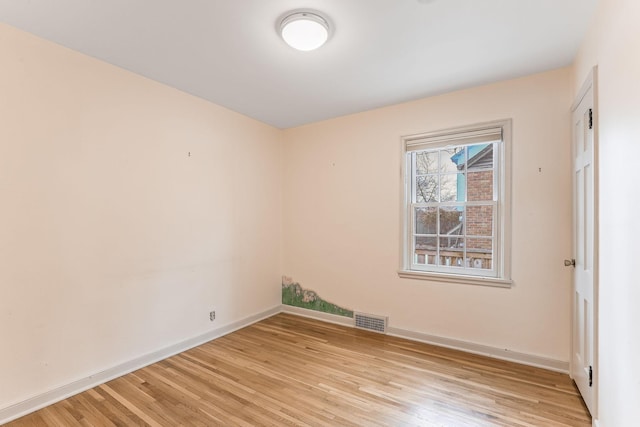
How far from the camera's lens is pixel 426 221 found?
11.5 ft

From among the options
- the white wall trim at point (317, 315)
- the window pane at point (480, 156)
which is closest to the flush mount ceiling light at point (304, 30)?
the window pane at point (480, 156)

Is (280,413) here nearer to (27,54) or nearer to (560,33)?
(27,54)

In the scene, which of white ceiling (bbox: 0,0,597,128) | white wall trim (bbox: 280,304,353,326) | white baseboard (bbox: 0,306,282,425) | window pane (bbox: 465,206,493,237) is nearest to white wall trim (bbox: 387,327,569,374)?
white wall trim (bbox: 280,304,353,326)

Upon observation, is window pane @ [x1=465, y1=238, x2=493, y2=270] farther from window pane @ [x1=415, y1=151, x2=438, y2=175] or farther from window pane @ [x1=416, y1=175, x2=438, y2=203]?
window pane @ [x1=415, y1=151, x2=438, y2=175]

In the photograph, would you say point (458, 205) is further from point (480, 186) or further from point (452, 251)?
point (452, 251)

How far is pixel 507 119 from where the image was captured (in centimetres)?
293

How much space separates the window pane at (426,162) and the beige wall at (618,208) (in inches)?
64.7

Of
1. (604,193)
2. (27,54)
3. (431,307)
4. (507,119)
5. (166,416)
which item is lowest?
(166,416)

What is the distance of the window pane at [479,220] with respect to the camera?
3131 mm

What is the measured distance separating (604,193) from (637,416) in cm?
115

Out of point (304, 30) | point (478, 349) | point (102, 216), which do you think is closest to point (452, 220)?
point (478, 349)

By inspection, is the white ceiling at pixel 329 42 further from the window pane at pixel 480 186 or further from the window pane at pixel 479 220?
the window pane at pixel 479 220

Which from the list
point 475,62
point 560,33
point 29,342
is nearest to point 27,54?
point 29,342

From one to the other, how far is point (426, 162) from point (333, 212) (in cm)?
133
